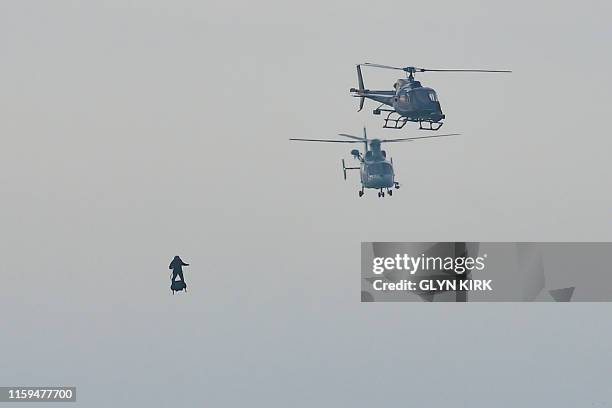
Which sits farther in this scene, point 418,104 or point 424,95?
point 424,95

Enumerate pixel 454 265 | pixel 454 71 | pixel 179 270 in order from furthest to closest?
1. pixel 454 265
2. pixel 454 71
3. pixel 179 270

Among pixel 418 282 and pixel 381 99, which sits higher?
pixel 381 99

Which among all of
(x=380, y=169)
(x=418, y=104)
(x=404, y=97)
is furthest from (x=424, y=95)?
(x=380, y=169)

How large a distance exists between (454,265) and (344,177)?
10.8m

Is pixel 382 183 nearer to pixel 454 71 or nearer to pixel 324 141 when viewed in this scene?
pixel 324 141

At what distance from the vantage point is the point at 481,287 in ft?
389

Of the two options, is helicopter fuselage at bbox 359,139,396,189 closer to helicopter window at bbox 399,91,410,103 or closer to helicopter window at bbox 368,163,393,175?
helicopter window at bbox 368,163,393,175

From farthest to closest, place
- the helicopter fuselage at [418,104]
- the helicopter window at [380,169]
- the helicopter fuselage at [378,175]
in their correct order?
the helicopter window at [380,169] → the helicopter fuselage at [378,175] → the helicopter fuselage at [418,104]

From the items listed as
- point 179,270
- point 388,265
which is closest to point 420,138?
point 388,265

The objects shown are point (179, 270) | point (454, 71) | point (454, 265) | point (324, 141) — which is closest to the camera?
point (179, 270)

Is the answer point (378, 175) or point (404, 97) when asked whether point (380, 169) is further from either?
point (404, 97)

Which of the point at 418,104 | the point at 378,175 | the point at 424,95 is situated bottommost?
the point at 378,175

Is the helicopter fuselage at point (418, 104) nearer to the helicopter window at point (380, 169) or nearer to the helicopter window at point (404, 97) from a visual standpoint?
the helicopter window at point (404, 97)

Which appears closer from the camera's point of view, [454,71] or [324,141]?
[454,71]
